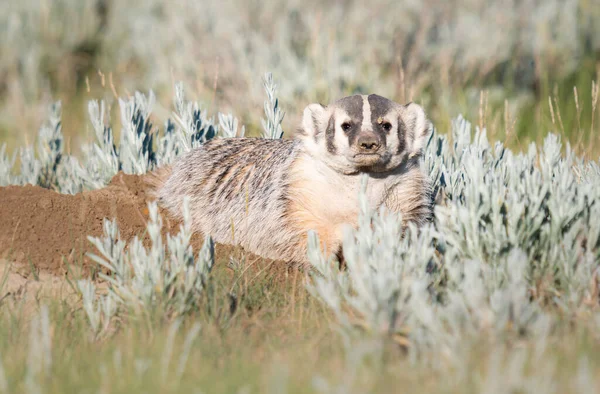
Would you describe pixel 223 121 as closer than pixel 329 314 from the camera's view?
No

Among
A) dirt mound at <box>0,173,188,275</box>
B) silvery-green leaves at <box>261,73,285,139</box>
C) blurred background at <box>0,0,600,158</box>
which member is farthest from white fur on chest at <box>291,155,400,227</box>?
blurred background at <box>0,0,600,158</box>

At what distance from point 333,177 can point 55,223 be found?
130 cm

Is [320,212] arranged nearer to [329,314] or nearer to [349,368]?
[329,314]

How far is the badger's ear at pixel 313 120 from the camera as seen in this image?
11.9 ft

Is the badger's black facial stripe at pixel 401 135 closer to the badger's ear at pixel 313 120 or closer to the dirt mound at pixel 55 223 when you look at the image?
the badger's ear at pixel 313 120

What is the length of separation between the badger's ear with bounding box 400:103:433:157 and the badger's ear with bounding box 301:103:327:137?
373 mm

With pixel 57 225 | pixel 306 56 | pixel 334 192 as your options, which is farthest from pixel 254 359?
pixel 306 56

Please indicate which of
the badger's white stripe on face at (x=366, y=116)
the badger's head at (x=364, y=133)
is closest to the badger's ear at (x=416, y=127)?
the badger's head at (x=364, y=133)

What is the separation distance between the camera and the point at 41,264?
343 cm

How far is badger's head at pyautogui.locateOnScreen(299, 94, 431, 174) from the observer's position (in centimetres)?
332

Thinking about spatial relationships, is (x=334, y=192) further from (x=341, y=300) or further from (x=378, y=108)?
(x=341, y=300)

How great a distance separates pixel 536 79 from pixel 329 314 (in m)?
5.08

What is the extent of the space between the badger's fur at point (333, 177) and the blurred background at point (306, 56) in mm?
1830

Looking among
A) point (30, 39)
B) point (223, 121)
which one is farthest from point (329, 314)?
point (30, 39)
